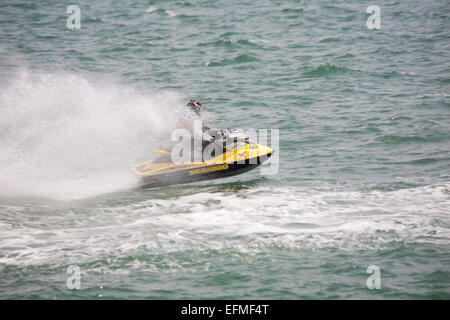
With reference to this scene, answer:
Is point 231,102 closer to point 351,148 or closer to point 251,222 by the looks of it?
point 351,148

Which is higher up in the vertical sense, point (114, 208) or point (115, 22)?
point (115, 22)

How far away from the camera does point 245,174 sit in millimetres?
13711

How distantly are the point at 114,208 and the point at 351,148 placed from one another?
703 cm

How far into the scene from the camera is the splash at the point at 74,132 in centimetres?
1316

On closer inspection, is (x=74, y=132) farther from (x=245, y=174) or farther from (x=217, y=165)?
(x=217, y=165)

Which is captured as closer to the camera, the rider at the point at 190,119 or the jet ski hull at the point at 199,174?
the rider at the point at 190,119

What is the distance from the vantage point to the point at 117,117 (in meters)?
18.1

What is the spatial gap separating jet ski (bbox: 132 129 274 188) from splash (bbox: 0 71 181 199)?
628 mm

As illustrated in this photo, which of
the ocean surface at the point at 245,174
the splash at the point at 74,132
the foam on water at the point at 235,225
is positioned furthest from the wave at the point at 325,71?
the foam on water at the point at 235,225

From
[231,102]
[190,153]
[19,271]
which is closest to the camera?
[19,271]

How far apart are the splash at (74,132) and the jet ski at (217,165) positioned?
0.63 meters

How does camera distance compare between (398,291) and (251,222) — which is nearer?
(398,291)

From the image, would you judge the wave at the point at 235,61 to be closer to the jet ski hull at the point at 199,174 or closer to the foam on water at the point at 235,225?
the jet ski hull at the point at 199,174
